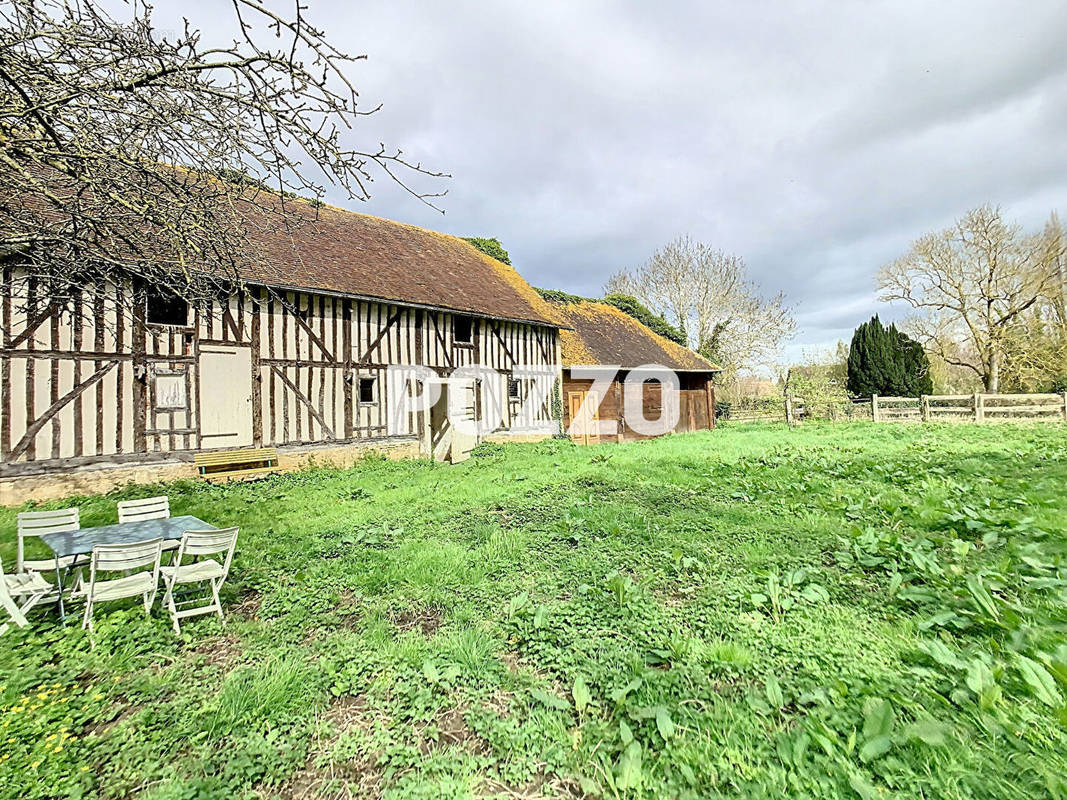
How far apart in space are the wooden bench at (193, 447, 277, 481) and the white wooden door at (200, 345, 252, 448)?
23cm

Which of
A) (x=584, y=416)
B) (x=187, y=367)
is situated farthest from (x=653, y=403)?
(x=187, y=367)

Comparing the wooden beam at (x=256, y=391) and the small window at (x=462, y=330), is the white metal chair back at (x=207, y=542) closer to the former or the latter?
the wooden beam at (x=256, y=391)

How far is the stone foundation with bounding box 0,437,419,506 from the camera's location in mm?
7762

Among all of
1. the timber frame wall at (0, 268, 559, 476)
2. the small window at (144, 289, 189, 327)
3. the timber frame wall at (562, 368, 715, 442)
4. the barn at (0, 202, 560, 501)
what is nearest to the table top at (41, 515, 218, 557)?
the barn at (0, 202, 560, 501)

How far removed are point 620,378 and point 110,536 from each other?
15.8 meters

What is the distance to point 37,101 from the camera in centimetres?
215

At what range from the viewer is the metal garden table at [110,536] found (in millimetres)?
3590

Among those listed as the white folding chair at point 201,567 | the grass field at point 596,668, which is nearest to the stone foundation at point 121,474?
the grass field at point 596,668

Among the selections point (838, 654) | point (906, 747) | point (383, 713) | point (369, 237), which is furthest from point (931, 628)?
point (369, 237)

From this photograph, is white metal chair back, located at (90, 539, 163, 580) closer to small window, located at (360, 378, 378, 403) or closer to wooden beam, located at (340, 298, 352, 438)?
wooden beam, located at (340, 298, 352, 438)

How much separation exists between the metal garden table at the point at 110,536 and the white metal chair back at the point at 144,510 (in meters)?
0.32

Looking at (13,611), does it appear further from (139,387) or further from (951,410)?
(951,410)

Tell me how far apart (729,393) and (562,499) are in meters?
25.1

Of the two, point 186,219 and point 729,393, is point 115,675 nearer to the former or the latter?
point 186,219
